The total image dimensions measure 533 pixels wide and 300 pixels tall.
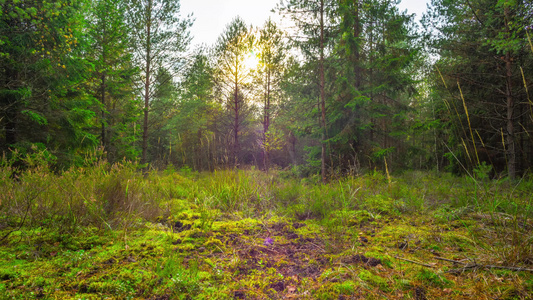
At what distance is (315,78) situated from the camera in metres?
8.29

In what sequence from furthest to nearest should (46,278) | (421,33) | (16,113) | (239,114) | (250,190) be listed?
(239,114) → (421,33) → (16,113) → (250,190) → (46,278)

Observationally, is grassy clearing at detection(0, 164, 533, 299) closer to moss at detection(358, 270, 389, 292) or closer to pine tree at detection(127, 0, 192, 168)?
moss at detection(358, 270, 389, 292)

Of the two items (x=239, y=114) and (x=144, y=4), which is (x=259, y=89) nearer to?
(x=239, y=114)

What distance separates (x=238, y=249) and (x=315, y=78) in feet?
25.2

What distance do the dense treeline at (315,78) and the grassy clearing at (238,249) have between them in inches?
70.5

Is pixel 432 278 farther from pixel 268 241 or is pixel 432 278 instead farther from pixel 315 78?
pixel 315 78

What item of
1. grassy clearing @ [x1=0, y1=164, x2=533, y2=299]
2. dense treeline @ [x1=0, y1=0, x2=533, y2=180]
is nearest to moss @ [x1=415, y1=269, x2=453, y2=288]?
grassy clearing @ [x1=0, y1=164, x2=533, y2=299]

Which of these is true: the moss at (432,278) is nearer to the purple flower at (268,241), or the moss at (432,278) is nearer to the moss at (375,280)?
the moss at (375,280)

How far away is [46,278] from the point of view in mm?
1283

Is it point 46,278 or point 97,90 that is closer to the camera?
point 46,278

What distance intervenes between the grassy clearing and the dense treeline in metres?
1.79

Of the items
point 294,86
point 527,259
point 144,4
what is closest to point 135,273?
point 527,259

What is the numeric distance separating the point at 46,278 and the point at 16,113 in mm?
7063

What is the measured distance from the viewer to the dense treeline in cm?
534
